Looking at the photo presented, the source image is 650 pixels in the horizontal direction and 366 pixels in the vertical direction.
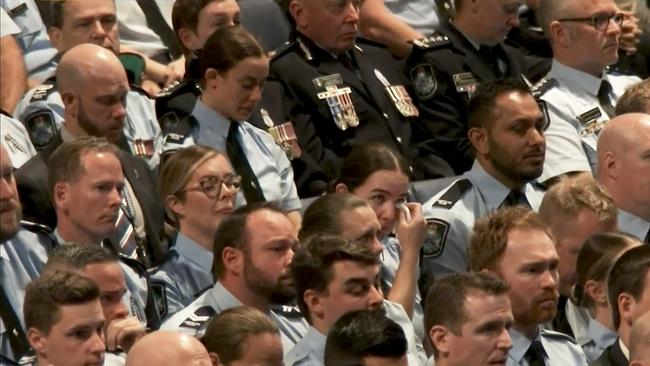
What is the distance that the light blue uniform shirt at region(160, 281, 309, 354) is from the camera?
6871 mm

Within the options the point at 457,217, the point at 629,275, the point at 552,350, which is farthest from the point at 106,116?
the point at 629,275

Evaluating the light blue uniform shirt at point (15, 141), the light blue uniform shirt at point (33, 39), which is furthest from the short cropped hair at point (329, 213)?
the light blue uniform shirt at point (33, 39)

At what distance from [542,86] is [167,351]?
3.18 m

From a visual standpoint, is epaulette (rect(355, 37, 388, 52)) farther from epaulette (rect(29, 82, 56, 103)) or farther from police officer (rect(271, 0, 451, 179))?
epaulette (rect(29, 82, 56, 103))

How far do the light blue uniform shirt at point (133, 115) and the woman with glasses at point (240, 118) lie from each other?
0.16 meters

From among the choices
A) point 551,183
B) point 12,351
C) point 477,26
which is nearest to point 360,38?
point 477,26

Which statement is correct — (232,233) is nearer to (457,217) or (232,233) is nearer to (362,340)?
(362,340)

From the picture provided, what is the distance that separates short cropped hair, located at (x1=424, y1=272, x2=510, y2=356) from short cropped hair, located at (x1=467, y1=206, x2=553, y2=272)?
50 cm

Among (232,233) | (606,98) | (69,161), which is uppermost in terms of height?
(69,161)

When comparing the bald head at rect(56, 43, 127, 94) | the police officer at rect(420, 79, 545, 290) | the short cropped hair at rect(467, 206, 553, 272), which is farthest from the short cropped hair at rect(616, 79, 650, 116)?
the bald head at rect(56, 43, 127, 94)

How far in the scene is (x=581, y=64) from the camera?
8.93m

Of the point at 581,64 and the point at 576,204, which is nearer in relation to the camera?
the point at 576,204

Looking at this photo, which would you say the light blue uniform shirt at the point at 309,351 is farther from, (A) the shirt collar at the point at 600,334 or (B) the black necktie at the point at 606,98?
(B) the black necktie at the point at 606,98

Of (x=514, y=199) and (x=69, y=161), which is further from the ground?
(x=69, y=161)
